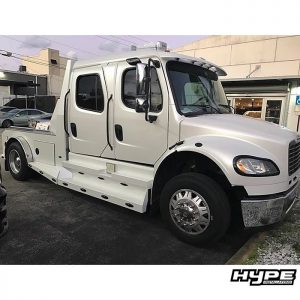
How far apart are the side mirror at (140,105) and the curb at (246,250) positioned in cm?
215

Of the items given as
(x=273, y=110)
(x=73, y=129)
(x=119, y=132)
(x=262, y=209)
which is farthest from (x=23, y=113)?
(x=262, y=209)

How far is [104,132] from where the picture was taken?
475 centimetres

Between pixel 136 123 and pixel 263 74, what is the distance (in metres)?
12.6

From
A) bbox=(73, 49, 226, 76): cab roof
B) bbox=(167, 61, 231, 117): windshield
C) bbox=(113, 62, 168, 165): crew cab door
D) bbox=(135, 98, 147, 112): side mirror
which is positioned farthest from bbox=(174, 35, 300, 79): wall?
bbox=(135, 98, 147, 112): side mirror

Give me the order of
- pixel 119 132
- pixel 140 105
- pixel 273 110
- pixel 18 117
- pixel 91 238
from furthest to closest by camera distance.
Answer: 1. pixel 18 117
2. pixel 273 110
3. pixel 119 132
4. pixel 140 105
5. pixel 91 238

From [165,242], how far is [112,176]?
1.32 metres

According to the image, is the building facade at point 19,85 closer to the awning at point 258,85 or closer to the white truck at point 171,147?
the awning at point 258,85

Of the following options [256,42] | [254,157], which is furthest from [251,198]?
[256,42]

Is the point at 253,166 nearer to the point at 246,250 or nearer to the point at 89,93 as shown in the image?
the point at 246,250

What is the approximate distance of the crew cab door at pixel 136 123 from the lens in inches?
160

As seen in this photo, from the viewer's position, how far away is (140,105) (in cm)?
401

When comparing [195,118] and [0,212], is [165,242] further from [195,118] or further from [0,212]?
[0,212]

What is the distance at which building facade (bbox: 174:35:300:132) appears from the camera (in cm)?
1334

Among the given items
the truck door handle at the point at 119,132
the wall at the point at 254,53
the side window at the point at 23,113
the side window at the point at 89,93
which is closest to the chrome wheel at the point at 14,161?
the side window at the point at 89,93
